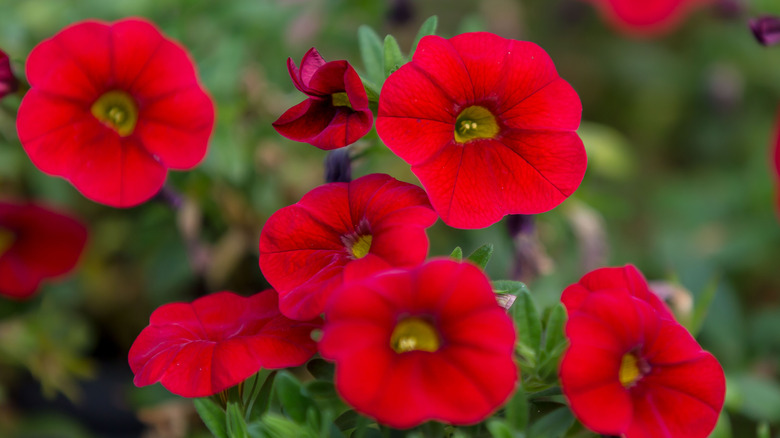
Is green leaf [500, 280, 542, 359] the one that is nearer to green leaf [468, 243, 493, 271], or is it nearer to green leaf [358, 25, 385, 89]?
green leaf [468, 243, 493, 271]

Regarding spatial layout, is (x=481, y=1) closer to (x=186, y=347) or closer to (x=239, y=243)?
(x=239, y=243)

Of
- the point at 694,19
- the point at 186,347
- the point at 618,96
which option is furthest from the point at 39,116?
the point at 694,19

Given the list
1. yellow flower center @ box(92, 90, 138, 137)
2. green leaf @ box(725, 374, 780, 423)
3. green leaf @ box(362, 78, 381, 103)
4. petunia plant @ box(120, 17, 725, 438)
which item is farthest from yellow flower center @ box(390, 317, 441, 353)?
green leaf @ box(725, 374, 780, 423)

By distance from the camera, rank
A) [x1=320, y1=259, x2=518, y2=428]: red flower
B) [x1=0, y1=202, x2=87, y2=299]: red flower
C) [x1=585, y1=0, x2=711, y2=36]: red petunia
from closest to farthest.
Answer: [x1=320, y1=259, x2=518, y2=428]: red flower, [x1=0, y1=202, x2=87, y2=299]: red flower, [x1=585, y1=0, x2=711, y2=36]: red petunia

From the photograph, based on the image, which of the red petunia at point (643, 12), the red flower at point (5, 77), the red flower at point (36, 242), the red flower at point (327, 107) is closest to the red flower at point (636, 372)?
the red flower at point (327, 107)

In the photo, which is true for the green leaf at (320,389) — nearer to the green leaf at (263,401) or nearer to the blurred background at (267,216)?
the green leaf at (263,401)

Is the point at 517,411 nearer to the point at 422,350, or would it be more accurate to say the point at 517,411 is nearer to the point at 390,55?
the point at 422,350
